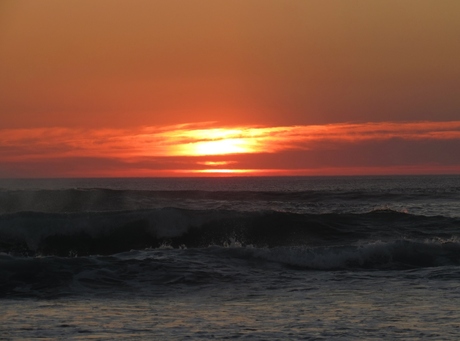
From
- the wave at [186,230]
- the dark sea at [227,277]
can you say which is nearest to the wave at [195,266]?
the dark sea at [227,277]

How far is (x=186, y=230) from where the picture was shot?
82.5 ft

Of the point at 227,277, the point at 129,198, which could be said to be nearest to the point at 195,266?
the point at 227,277

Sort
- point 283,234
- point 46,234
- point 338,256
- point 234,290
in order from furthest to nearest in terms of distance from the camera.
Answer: point 283,234 < point 46,234 < point 338,256 < point 234,290

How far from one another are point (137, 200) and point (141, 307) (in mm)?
29917

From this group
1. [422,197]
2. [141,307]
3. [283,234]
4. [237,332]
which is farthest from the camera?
[422,197]

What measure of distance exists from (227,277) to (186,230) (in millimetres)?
10570

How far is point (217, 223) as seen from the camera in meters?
25.9

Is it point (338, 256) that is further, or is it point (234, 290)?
point (338, 256)

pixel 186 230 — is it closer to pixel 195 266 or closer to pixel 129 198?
pixel 195 266

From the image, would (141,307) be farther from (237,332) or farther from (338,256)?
(338,256)

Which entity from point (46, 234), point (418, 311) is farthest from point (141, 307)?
point (46, 234)

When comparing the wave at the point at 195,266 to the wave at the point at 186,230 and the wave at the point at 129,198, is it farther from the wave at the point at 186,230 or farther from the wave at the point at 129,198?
the wave at the point at 129,198

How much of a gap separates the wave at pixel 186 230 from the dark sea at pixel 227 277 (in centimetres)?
5

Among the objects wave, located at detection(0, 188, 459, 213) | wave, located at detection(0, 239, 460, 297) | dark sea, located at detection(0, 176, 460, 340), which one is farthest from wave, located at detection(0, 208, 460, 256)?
wave, located at detection(0, 188, 459, 213)
